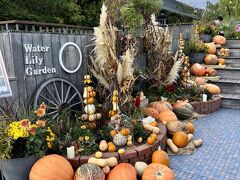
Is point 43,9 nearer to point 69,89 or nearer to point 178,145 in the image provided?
point 69,89

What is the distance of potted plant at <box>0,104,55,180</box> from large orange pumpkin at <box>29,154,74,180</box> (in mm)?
93

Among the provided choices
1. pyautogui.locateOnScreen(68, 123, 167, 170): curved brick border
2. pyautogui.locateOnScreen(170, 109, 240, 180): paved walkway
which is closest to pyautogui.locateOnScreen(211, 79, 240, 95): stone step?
pyautogui.locateOnScreen(170, 109, 240, 180): paved walkway

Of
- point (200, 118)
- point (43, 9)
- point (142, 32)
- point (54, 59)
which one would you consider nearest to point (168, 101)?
point (200, 118)

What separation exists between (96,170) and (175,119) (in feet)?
7.31

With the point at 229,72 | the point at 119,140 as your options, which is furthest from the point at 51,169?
the point at 229,72

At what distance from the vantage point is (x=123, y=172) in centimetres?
300

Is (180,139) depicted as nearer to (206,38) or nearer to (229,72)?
(229,72)

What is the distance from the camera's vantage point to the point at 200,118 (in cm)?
571

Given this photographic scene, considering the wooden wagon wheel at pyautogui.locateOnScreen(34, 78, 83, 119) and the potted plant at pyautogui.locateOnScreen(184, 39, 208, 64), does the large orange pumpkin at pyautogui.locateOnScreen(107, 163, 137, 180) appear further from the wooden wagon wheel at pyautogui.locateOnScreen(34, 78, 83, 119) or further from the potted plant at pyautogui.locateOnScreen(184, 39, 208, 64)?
the potted plant at pyautogui.locateOnScreen(184, 39, 208, 64)

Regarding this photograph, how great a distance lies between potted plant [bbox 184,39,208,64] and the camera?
25.8ft

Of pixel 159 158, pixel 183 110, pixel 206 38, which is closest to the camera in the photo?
pixel 159 158

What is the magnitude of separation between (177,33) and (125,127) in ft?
15.7

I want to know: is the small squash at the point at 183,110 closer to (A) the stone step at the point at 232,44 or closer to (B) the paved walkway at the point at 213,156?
(B) the paved walkway at the point at 213,156

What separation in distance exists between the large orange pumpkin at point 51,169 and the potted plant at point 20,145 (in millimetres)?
93
